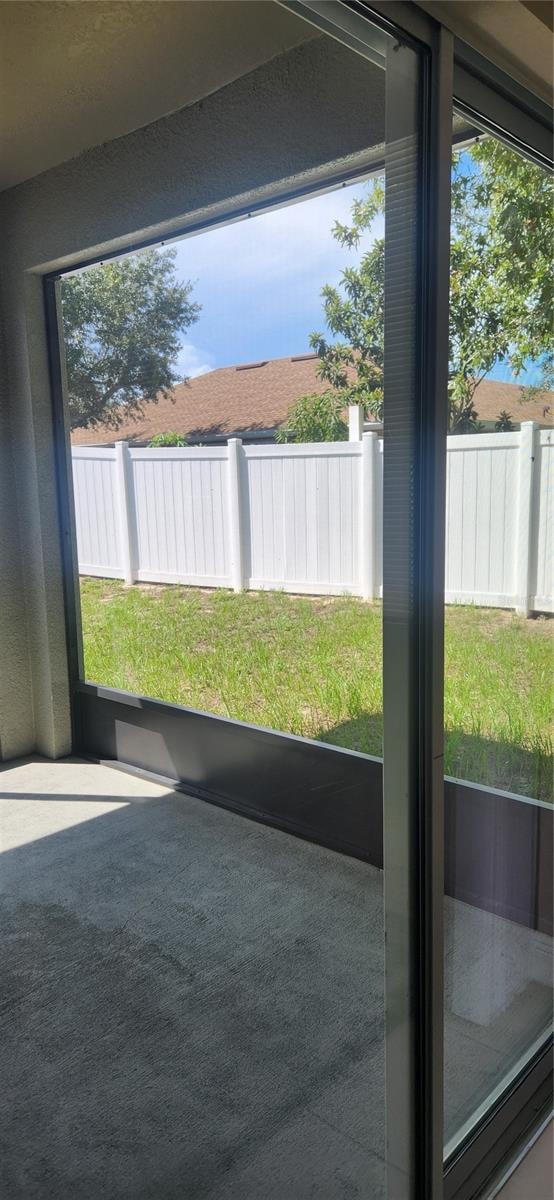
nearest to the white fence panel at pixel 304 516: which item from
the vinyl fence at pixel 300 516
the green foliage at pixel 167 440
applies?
the vinyl fence at pixel 300 516

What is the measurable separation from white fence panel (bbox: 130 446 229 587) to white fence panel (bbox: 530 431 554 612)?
1466 millimetres

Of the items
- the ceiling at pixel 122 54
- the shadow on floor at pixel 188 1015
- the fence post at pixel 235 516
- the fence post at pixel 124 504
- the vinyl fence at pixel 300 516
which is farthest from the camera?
the fence post at pixel 124 504

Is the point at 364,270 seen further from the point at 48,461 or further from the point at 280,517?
the point at 48,461

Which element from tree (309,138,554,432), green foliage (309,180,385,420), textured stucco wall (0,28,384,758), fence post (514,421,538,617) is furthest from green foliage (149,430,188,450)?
fence post (514,421,538,617)

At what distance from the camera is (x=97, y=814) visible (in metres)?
2.74

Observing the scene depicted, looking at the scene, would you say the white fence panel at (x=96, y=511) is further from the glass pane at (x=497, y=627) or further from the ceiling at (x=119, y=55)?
the glass pane at (x=497, y=627)

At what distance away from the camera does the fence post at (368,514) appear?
6.68 feet

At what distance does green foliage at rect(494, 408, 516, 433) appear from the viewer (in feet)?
3.96

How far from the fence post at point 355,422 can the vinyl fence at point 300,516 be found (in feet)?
0.09

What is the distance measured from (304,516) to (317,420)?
33 centimetres

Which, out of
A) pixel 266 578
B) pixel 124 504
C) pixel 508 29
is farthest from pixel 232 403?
pixel 508 29

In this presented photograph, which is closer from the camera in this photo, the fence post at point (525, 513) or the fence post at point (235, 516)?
the fence post at point (525, 513)

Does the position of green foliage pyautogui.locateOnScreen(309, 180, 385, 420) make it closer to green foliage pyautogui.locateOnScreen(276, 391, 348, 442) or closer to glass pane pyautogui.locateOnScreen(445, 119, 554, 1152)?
green foliage pyautogui.locateOnScreen(276, 391, 348, 442)

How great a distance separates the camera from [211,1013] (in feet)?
5.58
